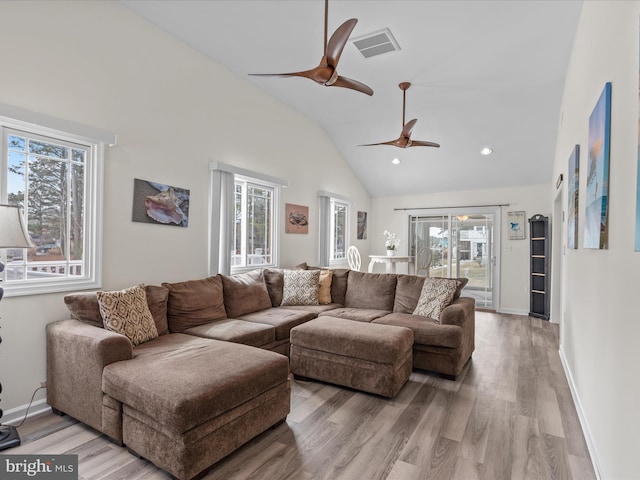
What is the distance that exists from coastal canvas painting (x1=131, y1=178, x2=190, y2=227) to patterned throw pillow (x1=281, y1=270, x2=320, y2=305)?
1423mm

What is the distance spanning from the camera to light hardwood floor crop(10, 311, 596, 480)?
6.64 feet

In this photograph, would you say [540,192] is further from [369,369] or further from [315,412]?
[315,412]

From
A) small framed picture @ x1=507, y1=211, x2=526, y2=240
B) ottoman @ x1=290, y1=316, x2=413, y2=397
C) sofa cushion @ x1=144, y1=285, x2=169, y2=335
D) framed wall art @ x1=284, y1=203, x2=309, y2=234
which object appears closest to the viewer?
ottoman @ x1=290, y1=316, x2=413, y2=397

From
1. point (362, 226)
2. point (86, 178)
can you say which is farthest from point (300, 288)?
point (362, 226)

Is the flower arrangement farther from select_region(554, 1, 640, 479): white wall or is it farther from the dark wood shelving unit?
select_region(554, 1, 640, 479): white wall

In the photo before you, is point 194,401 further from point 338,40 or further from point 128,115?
point 128,115

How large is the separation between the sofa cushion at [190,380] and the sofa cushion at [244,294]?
126 cm

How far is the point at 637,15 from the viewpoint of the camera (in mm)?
1448

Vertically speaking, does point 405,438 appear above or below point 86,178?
below

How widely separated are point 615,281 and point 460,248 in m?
5.77

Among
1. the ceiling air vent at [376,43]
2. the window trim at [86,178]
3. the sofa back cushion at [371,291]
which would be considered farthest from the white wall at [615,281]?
the window trim at [86,178]

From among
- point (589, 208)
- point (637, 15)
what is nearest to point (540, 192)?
point (589, 208)

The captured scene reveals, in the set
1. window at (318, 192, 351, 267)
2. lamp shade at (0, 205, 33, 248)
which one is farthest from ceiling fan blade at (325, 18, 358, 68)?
window at (318, 192, 351, 267)

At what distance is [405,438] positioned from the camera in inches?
93.0
